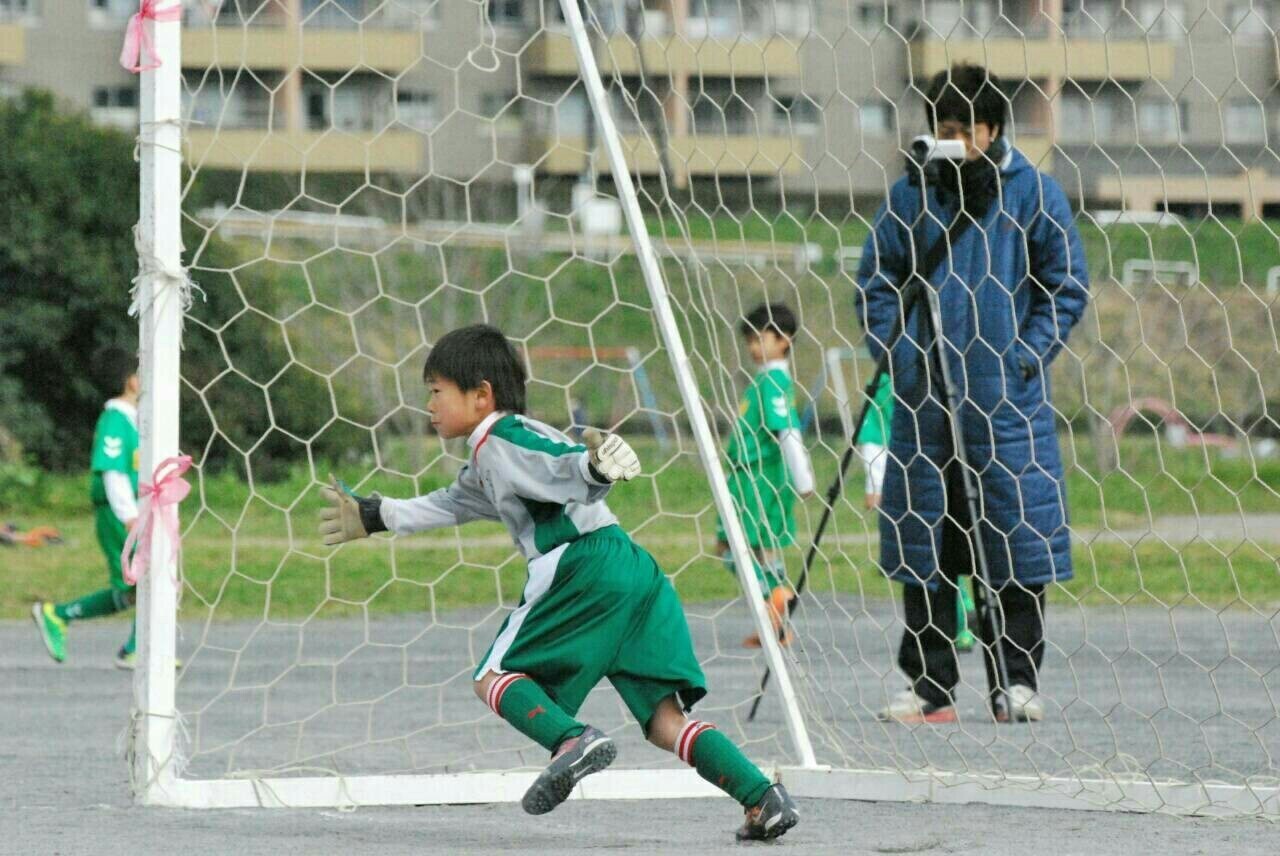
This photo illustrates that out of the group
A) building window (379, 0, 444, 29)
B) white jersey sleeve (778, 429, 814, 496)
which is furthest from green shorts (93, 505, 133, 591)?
white jersey sleeve (778, 429, 814, 496)

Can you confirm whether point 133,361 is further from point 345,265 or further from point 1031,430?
point 345,265

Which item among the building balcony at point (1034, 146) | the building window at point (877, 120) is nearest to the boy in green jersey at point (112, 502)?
the building window at point (877, 120)

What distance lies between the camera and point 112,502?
9.30 metres

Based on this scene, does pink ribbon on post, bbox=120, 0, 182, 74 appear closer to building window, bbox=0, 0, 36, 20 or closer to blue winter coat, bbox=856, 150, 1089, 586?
blue winter coat, bbox=856, 150, 1089, 586

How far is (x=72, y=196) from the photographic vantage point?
775 inches

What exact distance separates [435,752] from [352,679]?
2.19 metres

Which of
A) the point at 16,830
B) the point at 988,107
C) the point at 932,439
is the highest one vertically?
the point at 988,107

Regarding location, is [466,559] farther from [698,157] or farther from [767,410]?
[767,410]

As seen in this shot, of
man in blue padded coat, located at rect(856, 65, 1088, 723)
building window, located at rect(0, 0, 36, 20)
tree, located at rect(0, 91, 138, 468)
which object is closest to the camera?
man in blue padded coat, located at rect(856, 65, 1088, 723)

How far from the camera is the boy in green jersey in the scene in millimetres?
9188

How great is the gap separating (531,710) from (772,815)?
0.60 m

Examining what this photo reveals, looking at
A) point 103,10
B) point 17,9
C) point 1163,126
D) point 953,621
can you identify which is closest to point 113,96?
point 103,10

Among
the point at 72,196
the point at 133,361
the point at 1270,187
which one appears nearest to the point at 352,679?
the point at 133,361

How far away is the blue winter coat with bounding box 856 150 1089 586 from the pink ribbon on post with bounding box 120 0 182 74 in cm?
243
